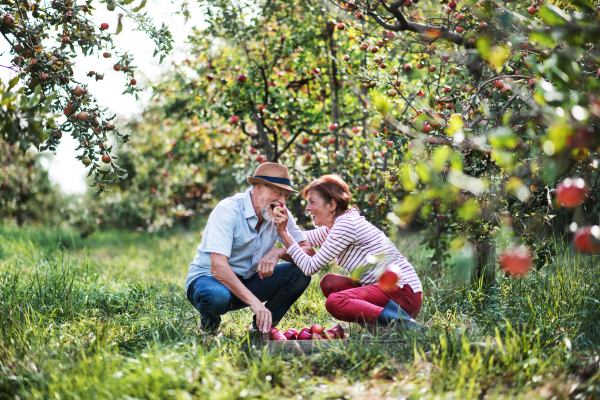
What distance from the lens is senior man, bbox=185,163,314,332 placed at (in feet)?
10.0

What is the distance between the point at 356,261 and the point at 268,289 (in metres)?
0.67

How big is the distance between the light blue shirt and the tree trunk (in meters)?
1.64

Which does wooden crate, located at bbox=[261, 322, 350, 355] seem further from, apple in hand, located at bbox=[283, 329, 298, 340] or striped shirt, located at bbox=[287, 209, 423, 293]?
striped shirt, located at bbox=[287, 209, 423, 293]

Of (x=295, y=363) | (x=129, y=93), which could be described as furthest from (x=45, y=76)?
(x=295, y=363)

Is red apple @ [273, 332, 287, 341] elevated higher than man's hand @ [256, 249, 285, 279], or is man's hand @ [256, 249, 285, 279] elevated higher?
man's hand @ [256, 249, 285, 279]

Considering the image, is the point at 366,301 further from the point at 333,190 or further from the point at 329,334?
the point at 333,190

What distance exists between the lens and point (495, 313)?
3.11m

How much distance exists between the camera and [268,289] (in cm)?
343

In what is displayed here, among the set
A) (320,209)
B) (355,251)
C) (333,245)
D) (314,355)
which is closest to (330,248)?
(333,245)

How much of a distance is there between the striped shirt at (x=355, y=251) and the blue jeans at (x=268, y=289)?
11.9 inches

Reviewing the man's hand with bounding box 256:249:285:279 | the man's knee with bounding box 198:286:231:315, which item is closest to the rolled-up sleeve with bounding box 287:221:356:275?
the man's hand with bounding box 256:249:285:279

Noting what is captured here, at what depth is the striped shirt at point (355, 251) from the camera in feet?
10.3

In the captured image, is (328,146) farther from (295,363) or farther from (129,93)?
(295,363)

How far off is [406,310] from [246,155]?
3.65 m
